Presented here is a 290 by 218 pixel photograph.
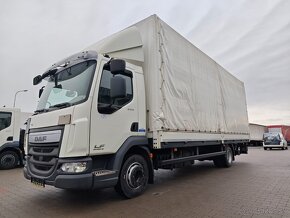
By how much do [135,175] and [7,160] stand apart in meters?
7.86

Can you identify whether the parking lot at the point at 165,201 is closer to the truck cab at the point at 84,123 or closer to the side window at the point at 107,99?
the truck cab at the point at 84,123

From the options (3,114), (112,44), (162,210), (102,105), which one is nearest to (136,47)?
(112,44)

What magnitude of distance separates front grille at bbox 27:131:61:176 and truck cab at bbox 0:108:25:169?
20.3 ft

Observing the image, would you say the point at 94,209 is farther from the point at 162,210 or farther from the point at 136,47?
the point at 136,47

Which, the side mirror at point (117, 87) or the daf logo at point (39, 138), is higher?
the side mirror at point (117, 87)

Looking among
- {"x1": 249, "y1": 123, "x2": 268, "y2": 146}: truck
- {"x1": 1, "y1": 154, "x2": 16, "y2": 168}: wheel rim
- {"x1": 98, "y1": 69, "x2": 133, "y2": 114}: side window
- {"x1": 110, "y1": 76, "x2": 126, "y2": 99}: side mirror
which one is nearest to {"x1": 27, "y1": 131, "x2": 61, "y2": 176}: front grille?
{"x1": 98, "y1": 69, "x2": 133, "y2": 114}: side window

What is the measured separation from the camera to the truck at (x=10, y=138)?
10.5 meters

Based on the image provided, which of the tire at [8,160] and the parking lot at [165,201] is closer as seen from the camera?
the parking lot at [165,201]

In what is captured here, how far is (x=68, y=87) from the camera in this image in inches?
199

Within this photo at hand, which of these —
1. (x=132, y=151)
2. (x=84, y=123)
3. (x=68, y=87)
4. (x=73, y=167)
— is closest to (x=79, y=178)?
(x=73, y=167)

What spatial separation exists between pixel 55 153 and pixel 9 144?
7.46 metres

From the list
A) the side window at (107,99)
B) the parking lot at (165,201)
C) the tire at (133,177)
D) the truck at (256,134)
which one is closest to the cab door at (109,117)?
the side window at (107,99)

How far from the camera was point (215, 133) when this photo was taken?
862cm

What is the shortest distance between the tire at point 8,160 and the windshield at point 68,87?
256 inches
